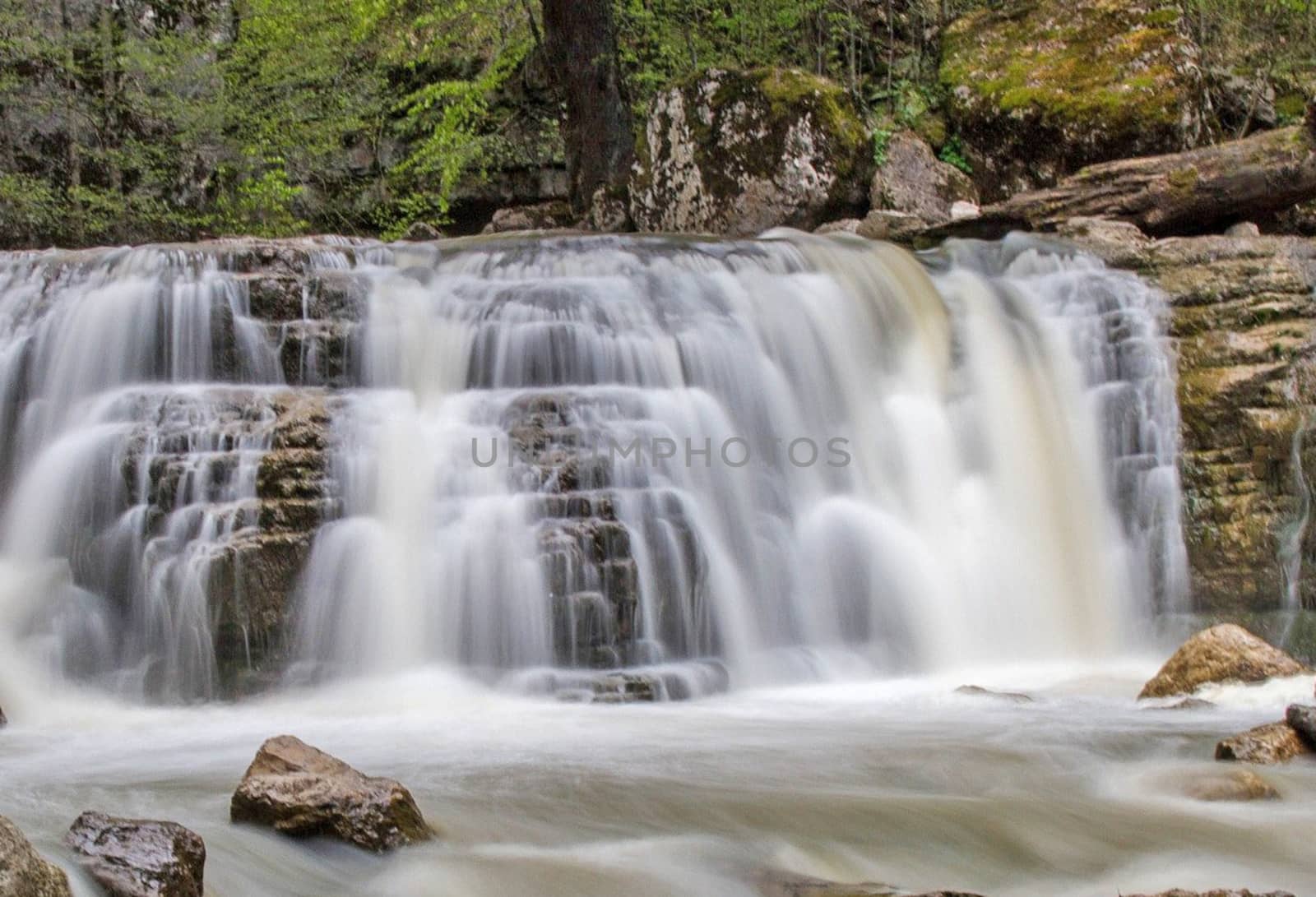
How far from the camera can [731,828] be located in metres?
4.03

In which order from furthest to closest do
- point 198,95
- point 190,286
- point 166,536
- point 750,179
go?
point 198,95, point 750,179, point 190,286, point 166,536

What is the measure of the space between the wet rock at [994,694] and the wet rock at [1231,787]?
70.0 inches

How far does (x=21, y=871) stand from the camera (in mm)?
2523

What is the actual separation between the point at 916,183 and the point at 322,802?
1013 centimetres

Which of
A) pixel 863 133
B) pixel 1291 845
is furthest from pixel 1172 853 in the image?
pixel 863 133

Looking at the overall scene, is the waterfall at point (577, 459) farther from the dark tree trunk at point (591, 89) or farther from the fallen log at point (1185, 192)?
the dark tree trunk at point (591, 89)

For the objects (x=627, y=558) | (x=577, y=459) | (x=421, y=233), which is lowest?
(x=627, y=558)

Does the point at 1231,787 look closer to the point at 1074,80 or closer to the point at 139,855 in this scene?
the point at 139,855

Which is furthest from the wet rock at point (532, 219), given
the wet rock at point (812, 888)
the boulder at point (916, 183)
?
the wet rock at point (812, 888)

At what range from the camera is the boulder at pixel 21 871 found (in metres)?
2.48

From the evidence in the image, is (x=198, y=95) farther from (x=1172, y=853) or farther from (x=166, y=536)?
(x=1172, y=853)

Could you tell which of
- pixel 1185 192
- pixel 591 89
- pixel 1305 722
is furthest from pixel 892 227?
pixel 1305 722

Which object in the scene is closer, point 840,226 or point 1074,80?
point 840,226

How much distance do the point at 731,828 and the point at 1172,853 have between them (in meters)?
1.27
